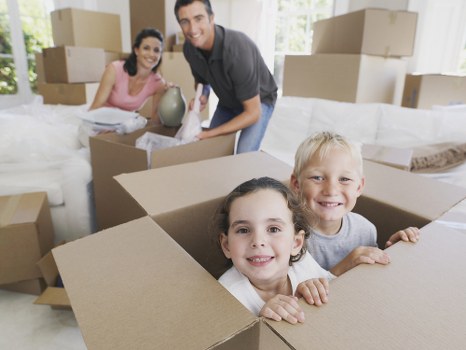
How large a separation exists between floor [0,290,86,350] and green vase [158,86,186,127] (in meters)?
0.83

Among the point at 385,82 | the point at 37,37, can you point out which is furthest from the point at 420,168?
the point at 37,37

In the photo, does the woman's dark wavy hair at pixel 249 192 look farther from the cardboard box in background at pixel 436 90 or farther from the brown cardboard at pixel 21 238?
the cardboard box in background at pixel 436 90

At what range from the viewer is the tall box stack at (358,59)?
195 cm

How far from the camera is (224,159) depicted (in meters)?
1.04

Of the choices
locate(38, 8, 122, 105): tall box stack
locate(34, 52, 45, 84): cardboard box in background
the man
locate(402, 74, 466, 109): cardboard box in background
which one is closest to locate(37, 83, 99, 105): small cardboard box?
locate(38, 8, 122, 105): tall box stack

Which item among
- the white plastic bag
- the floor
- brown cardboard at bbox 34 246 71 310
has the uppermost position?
the white plastic bag

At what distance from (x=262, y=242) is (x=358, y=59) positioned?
1.67m

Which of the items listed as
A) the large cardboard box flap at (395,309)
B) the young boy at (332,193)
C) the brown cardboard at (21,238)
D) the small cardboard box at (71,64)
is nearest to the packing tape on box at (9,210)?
the brown cardboard at (21,238)

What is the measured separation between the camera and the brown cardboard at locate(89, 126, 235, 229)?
1.09 metres

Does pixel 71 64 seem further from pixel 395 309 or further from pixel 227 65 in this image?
pixel 395 309

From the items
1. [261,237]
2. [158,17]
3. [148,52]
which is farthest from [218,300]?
[158,17]

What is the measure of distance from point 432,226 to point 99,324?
627mm

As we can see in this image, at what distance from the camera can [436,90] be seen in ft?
6.97

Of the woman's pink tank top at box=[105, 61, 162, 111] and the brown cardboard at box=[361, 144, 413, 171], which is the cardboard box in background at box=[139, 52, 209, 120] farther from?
the brown cardboard at box=[361, 144, 413, 171]
